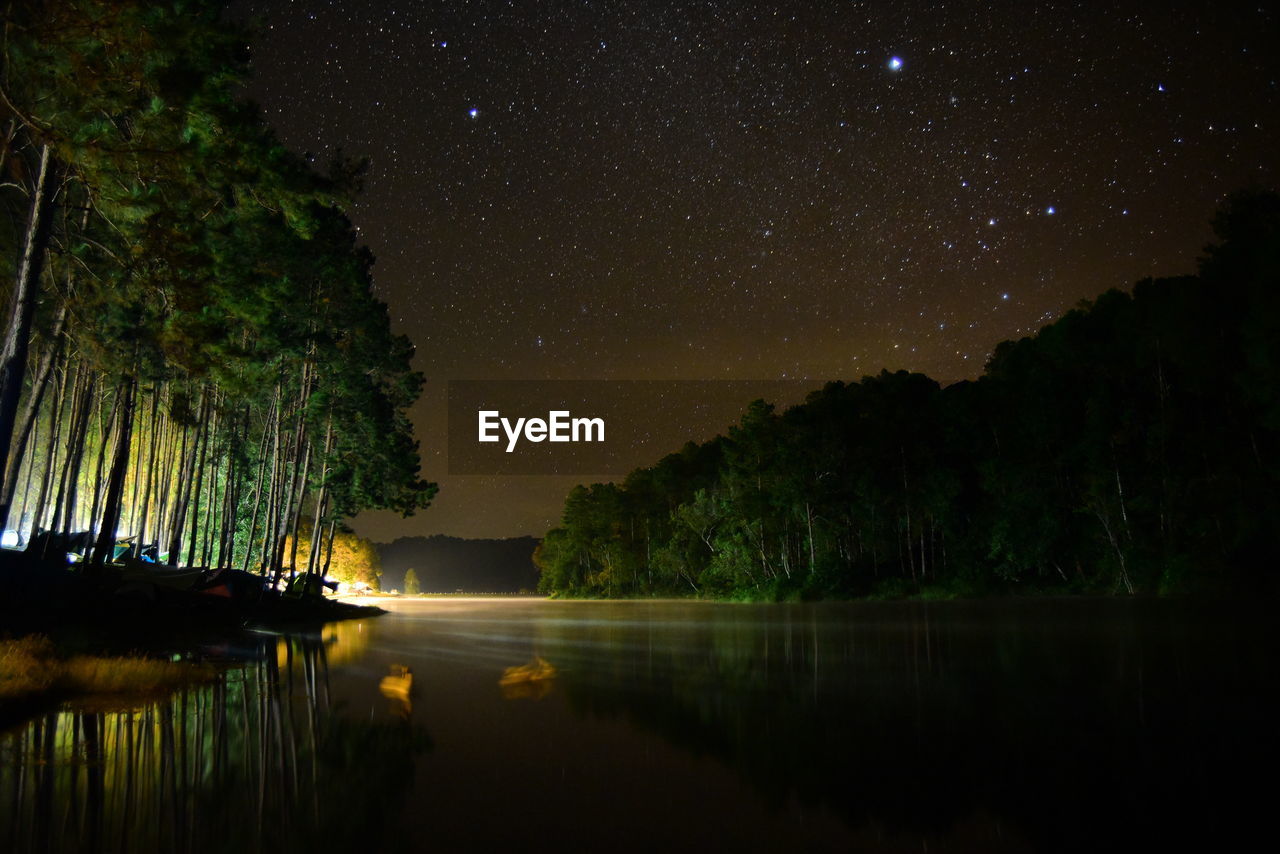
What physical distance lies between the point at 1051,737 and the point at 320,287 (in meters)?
31.8

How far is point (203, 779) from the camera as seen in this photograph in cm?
604

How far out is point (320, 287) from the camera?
33.1 meters

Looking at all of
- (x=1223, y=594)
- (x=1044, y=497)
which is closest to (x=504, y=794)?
(x=1223, y=594)

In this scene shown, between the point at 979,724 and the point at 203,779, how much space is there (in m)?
6.98

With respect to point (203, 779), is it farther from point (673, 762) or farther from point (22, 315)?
point (22, 315)

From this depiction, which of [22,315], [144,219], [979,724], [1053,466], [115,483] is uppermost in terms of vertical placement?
[144,219]

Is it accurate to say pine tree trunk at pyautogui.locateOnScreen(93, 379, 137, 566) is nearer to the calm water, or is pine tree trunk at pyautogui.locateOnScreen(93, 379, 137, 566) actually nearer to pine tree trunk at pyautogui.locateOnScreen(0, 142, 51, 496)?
pine tree trunk at pyautogui.locateOnScreen(0, 142, 51, 496)

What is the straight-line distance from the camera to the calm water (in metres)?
4.83

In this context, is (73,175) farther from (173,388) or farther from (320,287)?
(320,287)

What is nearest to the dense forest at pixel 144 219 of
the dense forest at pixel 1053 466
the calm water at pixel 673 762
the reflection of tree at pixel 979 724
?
the calm water at pixel 673 762

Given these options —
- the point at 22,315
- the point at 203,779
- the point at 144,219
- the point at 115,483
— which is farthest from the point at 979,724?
the point at 115,483

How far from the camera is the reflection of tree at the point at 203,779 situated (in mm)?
4727

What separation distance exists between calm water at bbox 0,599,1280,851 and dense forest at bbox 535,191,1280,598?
28119 mm

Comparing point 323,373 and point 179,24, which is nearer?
point 179,24
